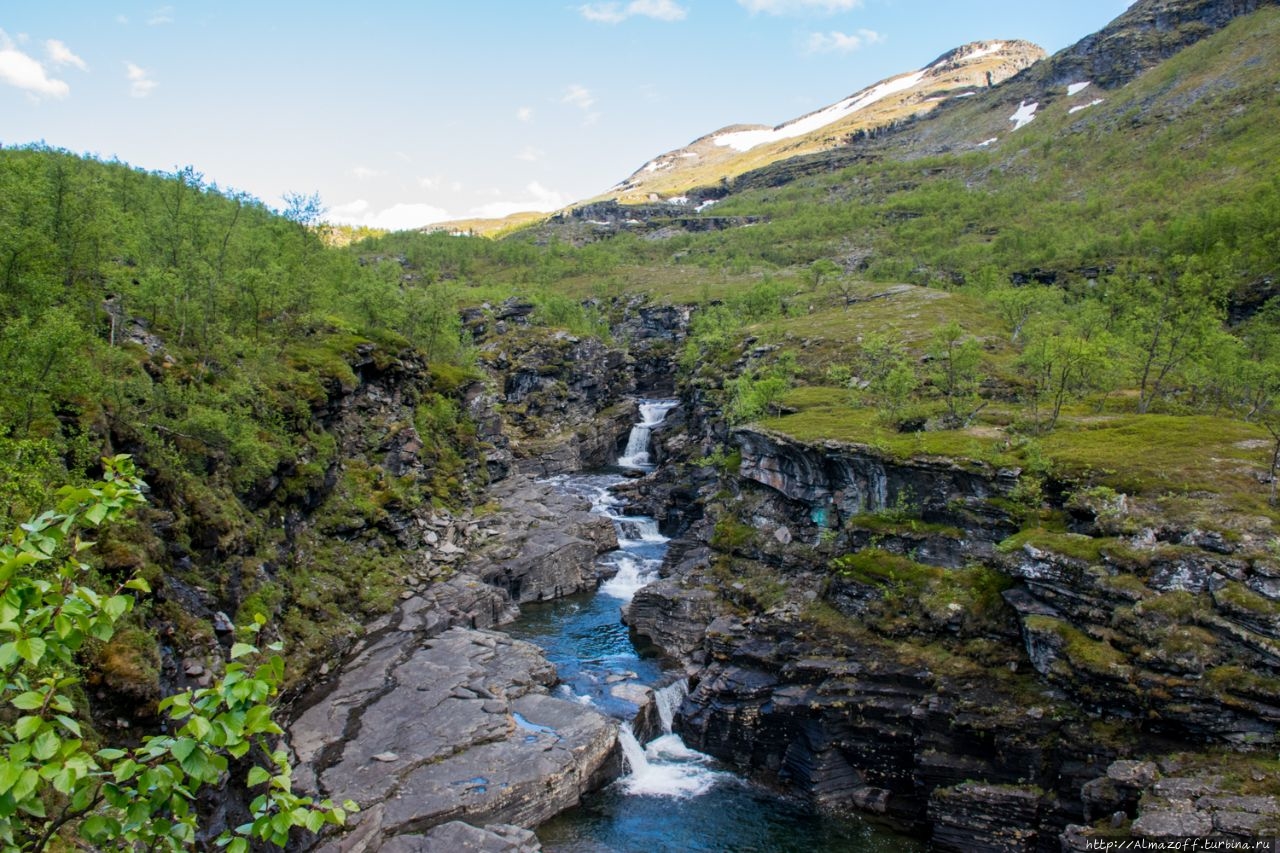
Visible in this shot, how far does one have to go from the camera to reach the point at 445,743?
106 ft

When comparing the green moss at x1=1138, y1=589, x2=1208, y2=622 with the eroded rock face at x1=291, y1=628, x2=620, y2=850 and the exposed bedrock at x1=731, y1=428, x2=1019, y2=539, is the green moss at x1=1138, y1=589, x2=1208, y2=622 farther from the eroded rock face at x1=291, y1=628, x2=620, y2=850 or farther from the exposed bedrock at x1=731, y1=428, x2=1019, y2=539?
the eroded rock face at x1=291, y1=628, x2=620, y2=850

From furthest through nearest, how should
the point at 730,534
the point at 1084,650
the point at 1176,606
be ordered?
1. the point at 730,534
2. the point at 1084,650
3. the point at 1176,606

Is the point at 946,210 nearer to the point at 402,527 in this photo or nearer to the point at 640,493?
the point at 640,493

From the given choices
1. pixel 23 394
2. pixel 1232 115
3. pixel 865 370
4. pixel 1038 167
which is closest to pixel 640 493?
pixel 865 370

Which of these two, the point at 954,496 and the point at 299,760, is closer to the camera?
the point at 299,760

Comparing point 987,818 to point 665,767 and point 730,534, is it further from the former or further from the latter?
point 730,534

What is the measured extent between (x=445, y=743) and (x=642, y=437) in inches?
2716

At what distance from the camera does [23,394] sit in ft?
82.2

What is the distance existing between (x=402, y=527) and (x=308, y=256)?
103 feet

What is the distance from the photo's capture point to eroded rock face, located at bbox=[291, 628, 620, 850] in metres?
28.3

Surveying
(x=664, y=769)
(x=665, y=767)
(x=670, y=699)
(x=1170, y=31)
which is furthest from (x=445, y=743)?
(x=1170, y=31)

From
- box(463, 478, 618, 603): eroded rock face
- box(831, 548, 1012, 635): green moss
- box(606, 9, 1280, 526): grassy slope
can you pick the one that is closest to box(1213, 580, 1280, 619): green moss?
box(606, 9, 1280, 526): grassy slope

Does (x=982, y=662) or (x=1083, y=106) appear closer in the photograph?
(x=982, y=662)

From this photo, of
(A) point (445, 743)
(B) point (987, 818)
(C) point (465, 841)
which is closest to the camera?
(C) point (465, 841)
